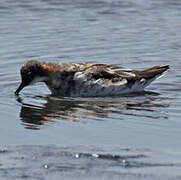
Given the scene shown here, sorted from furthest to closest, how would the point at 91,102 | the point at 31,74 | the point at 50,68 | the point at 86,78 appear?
1. the point at 50,68
2. the point at 31,74
3. the point at 86,78
4. the point at 91,102

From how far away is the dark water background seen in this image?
25.5 feet

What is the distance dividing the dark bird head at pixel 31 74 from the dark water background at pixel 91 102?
266 millimetres

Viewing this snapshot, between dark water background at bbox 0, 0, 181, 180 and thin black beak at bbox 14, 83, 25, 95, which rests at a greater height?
dark water background at bbox 0, 0, 181, 180

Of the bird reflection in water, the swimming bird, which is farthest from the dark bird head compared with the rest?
the bird reflection in water

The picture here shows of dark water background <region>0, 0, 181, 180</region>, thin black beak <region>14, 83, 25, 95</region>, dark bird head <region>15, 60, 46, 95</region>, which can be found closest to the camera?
dark water background <region>0, 0, 181, 180</region>

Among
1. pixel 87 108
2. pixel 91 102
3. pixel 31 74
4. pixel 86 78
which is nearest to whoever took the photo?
pixel 87 108

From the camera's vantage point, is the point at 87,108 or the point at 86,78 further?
the point at 86,78

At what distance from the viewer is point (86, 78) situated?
1242 centimetres

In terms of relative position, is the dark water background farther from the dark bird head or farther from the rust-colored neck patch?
the rust-colored neck patch

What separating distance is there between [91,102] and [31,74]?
1.63m

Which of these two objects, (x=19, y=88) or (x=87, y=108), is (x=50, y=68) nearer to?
(x=19, y=88)

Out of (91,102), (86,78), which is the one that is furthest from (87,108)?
(86,78)

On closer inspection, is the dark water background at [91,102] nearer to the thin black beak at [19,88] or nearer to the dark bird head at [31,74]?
the thin black beak at [19,88]

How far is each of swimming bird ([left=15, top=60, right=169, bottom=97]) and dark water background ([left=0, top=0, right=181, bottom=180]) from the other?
0.97ft
